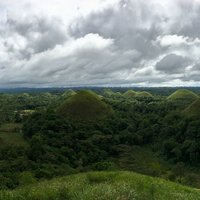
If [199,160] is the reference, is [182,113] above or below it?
above

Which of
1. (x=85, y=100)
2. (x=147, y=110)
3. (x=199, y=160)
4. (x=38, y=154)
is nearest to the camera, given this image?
(x=38, y=154)

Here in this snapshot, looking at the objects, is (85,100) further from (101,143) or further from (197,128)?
(197,128)

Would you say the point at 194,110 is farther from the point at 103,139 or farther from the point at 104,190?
the point at 104,190

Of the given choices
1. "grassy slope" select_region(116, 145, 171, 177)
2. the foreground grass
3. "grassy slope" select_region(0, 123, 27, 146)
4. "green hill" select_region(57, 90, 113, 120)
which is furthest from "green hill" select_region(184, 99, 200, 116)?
the foreground grass

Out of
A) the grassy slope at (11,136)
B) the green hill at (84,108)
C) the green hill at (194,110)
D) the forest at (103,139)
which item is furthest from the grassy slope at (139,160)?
the grassy slope at (11,136)

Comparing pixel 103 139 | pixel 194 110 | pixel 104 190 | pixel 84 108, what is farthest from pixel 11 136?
pixel 104 190

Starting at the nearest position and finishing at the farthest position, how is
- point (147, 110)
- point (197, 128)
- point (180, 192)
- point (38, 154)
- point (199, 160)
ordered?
point (180, 192), point (38, 154), point (199, 160), point (197, 128), point (147, 110)

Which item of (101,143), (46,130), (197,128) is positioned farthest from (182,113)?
(46,130)
